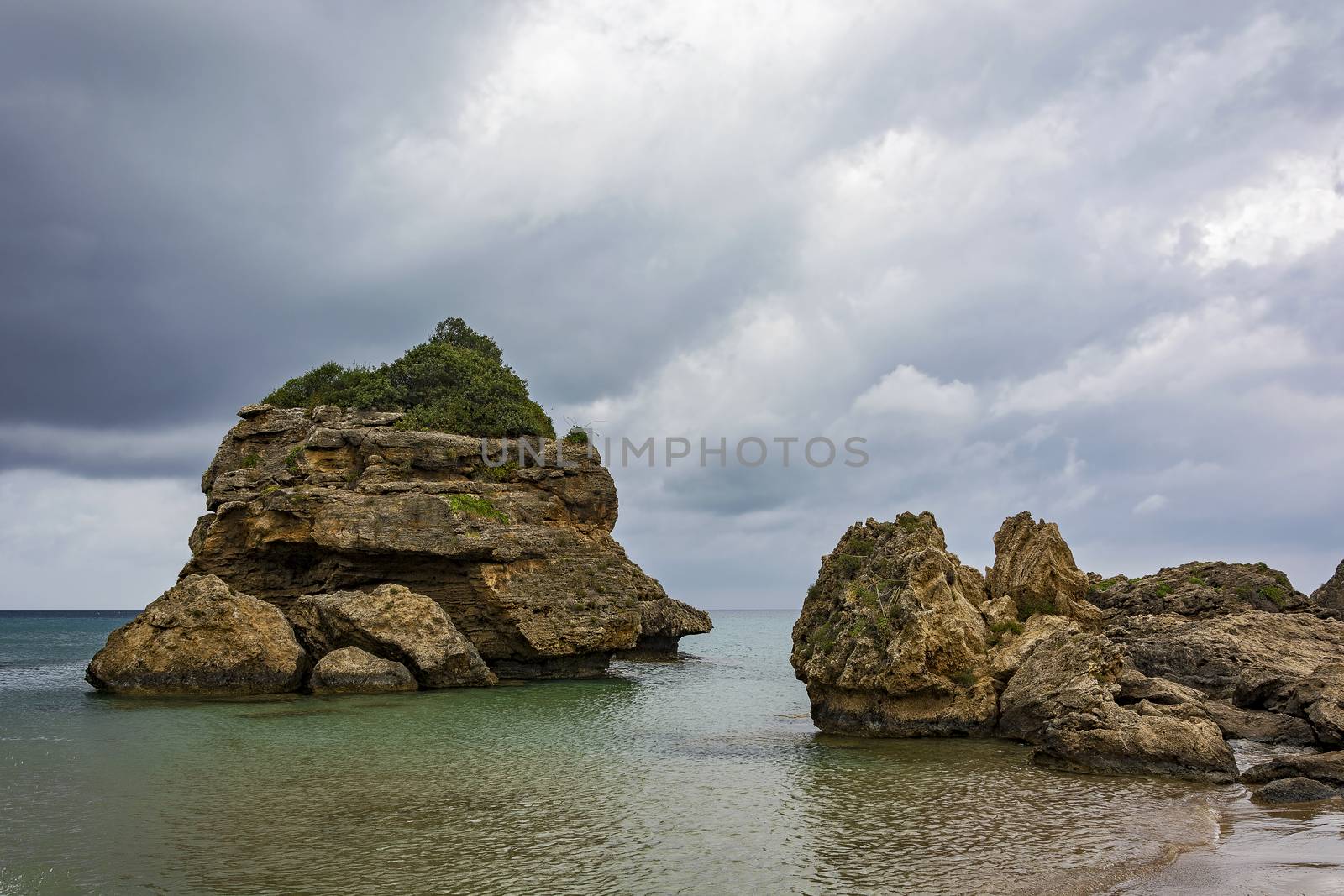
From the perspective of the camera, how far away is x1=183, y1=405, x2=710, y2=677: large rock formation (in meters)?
38.9

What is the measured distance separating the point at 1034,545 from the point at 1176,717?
9866 mm

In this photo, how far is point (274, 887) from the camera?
11820mm

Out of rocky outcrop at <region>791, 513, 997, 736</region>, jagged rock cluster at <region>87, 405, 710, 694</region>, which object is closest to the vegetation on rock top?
jagged rock cluster at <region>87, 405, 710, 694</region>

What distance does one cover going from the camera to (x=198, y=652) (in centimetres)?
3319

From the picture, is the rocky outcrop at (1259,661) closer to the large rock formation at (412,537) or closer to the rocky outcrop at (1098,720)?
the rocky outcrop at (1098,720)

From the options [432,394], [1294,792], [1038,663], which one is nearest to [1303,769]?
[1294,792]

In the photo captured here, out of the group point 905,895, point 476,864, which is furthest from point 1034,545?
point 476,864

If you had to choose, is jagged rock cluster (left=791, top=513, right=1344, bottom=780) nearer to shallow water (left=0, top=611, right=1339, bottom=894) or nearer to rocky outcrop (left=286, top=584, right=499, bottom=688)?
shallow water (left=0, top=611, right=1339, bottom=894)

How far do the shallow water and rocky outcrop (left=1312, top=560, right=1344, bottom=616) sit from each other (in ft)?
86.8

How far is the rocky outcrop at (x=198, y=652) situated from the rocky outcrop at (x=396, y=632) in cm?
227

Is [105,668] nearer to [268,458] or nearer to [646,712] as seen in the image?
[268,458]

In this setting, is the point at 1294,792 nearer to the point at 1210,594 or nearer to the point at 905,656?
the point at 905,656

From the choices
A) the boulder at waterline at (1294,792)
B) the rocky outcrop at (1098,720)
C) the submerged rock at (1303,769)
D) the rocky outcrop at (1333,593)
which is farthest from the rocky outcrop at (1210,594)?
the boulder at waterline at (1294,792)

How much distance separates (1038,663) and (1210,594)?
19.9 meters
